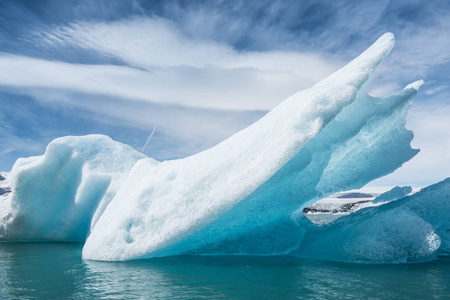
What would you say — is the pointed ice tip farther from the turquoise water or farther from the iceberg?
the turquoise water

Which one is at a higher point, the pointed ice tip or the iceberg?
the pointed ice tip

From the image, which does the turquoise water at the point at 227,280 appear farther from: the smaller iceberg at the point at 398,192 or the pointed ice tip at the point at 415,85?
the pointed ice tip at the point at 415,85

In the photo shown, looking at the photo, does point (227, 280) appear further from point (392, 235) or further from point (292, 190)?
point (392, 235)

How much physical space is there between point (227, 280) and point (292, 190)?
260 cm

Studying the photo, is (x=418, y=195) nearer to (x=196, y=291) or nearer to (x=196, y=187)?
(x=196, y=187)

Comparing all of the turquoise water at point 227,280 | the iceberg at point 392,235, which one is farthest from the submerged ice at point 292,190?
the turquoise water at point 227,280

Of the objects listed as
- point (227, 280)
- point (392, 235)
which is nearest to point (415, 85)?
point (392, 235)

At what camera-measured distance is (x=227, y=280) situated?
4711 millimetres

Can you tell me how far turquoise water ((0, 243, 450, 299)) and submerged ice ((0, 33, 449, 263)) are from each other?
480 mm

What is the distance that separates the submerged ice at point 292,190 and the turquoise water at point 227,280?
1.57 feet

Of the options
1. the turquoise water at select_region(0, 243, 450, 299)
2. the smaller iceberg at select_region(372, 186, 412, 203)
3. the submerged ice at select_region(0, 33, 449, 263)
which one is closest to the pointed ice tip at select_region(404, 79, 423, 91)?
the submerged ice at select_region(0, 33, 449, 263)

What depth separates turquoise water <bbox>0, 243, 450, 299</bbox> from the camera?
13.0 feet

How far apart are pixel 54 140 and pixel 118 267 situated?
7977mm

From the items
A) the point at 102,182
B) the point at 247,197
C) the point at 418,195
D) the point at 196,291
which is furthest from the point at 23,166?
the point at 418,195
